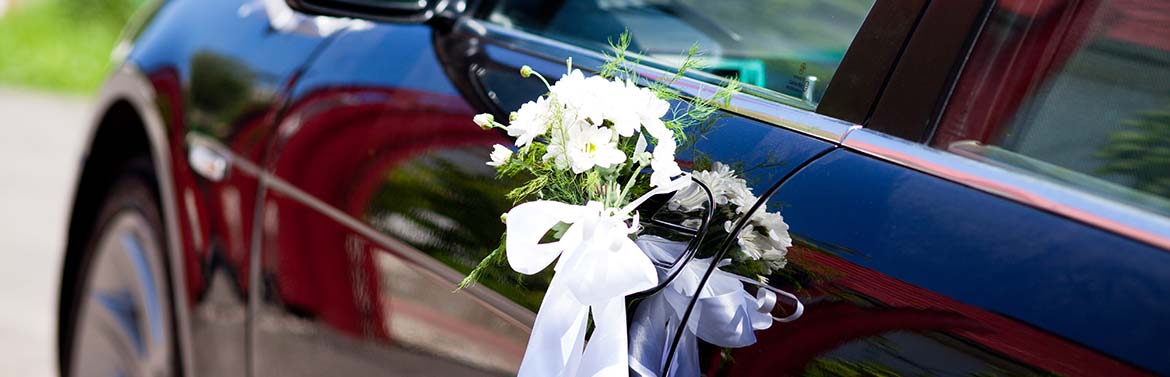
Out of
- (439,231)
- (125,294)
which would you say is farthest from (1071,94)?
(125,294)

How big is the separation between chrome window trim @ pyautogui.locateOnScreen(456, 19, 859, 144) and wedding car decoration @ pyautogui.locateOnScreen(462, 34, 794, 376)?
13cm

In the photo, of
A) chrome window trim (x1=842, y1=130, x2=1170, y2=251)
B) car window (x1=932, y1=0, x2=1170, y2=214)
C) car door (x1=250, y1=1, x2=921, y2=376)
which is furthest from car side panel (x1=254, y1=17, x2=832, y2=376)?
car window (x1=932, y1=0, x2=1170, y2=214)

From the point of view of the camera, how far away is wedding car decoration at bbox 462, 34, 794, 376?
4.40 feet

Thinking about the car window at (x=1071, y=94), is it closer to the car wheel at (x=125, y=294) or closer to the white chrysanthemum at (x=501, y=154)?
the white chrysanthemum at (x=501, y=154)

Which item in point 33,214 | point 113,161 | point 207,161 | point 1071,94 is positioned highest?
point 1071,94

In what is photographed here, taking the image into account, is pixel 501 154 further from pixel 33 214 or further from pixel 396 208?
pixel 33 214

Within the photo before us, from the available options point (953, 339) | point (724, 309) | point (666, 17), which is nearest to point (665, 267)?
point (724, 309)

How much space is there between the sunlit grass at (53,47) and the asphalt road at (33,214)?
1.68 feet

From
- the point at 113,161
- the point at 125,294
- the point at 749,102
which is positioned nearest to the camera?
the point at 749,102

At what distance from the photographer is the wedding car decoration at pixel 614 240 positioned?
4.40ft

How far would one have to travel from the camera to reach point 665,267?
141cm

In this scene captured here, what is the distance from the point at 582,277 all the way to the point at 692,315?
0.14 meters

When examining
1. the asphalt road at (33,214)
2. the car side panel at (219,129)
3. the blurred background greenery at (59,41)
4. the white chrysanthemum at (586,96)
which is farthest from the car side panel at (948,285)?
the blurred background greenery at (59,41)

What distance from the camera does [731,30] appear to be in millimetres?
2141
